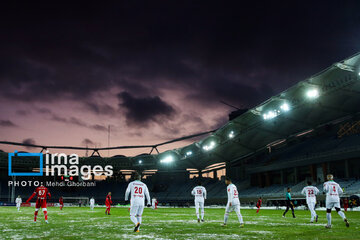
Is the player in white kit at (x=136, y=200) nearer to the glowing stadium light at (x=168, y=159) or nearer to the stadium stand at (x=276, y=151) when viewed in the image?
the stadium stand at (x=276, y=151)

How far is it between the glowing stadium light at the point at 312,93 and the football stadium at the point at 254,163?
112mm

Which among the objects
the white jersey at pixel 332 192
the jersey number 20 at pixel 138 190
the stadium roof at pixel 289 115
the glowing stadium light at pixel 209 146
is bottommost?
the white jersey at pixel 332 192

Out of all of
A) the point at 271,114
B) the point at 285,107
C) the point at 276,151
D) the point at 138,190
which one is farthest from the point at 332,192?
the point at 276,151

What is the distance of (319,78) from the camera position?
37.4m

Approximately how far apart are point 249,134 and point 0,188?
65193 millimetres

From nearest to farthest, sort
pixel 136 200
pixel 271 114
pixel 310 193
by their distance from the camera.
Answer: pixel 136 200, pixel 310 193, pixel 271 114

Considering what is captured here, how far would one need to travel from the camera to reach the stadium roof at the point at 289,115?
3700 centimetres

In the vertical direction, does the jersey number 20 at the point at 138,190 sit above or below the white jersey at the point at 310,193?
above

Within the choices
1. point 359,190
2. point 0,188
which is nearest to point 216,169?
point 359,190

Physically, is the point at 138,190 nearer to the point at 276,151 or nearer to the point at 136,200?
the point at 136,200

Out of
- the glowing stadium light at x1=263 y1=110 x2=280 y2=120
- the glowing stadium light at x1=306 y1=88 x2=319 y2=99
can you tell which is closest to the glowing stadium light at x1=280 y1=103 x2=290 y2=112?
the glowing stadium light at x1=263 y1=110 x2=280 y2=120

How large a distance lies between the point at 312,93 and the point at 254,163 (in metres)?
30.7

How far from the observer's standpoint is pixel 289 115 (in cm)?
4681

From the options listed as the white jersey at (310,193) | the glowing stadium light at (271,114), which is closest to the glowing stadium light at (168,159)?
the glowing stadium light at (271,114)
